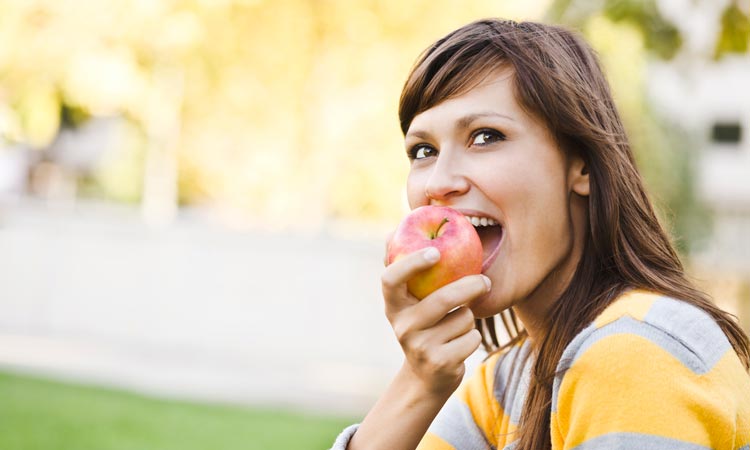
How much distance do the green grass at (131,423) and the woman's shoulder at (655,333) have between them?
5.40 meters

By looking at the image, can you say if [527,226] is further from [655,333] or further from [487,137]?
[655,333]

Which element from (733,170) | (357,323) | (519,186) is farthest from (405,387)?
(733,170)

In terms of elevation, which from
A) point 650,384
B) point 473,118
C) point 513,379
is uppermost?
point 473,118

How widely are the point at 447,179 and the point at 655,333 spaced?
60cm

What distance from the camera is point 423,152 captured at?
209cm

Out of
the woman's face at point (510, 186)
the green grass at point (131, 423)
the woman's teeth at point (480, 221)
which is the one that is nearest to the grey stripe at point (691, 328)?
the woman's face at point (510, 186)

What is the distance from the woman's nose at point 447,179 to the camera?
1.93m

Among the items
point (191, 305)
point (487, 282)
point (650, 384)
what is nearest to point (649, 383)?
point (650, 384)

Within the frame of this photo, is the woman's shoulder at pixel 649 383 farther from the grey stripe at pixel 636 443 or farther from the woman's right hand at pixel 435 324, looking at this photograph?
the woman's right hand at pixel 435 324

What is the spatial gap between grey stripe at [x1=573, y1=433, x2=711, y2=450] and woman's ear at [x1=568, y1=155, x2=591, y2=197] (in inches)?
25.3

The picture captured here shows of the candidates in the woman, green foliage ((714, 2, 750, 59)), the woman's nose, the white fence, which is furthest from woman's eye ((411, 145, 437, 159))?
the white fence

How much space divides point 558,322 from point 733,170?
27.3 meters

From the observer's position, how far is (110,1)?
917 centimetres

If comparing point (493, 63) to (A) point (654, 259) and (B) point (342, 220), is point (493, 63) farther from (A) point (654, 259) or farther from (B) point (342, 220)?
(B) point (342, 220)
